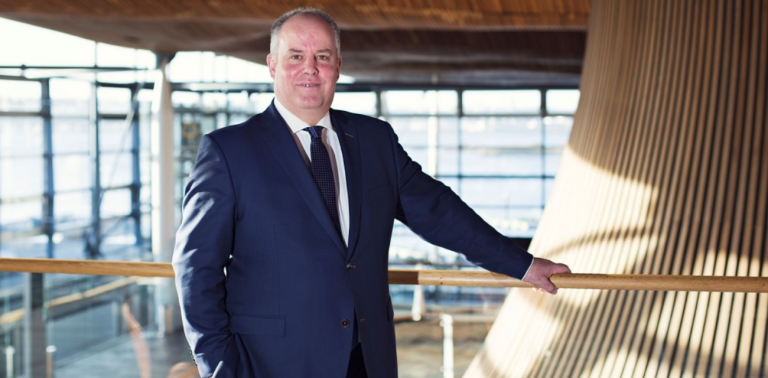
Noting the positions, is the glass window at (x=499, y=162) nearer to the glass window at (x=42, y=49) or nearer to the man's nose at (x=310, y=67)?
the glass window at (x=42, y=49)

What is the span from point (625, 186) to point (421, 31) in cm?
678

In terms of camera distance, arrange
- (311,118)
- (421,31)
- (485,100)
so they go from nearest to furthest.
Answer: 1. (311,118)
2. (421,31)
3. (485,100)

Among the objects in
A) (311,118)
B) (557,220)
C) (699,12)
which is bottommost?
(557,220)

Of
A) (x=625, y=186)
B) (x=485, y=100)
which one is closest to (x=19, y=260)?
(x=625, y=186)

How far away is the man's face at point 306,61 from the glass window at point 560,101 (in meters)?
16.4

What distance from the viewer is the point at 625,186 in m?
4.22

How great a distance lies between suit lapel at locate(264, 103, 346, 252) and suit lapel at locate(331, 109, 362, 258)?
43mm

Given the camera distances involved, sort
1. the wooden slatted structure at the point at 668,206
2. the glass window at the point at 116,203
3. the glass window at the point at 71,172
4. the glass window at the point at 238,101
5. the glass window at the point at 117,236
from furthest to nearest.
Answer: the glass window at the point at 238,101, the glass window at the point at 116,203, the glass window at the point at 117,236, the glass window at the point at 71,172, the wooden slatted structure at the point at 668,206

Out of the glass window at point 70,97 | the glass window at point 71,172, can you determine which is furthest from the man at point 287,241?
the glass window at point 71,172

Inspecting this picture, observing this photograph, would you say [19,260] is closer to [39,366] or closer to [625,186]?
[39,366]

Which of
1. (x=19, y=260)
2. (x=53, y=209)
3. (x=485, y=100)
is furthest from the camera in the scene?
(x=485, y=100)

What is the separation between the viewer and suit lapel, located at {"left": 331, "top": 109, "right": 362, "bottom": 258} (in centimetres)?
197

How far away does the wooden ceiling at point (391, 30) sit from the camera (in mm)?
7953

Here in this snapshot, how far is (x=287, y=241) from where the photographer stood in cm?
190
